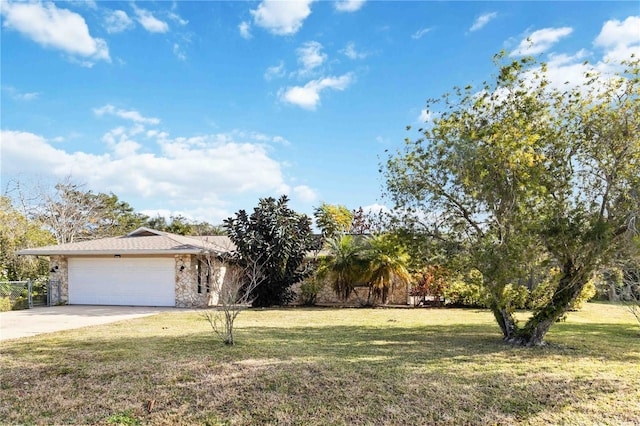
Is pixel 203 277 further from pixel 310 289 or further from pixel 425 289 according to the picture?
pixel 425 289

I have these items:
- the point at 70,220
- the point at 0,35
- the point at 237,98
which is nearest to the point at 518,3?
the point at 237,98

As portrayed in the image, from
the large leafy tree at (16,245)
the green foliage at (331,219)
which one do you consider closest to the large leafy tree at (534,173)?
the green foliage at (331,219)

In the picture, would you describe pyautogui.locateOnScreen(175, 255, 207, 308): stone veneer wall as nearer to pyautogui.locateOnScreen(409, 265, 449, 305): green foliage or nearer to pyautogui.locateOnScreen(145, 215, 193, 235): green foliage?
pyautogui.locateOnScreen(409, 265, 449, 305): green foliage

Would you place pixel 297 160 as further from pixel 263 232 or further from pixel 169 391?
pixel 169 391

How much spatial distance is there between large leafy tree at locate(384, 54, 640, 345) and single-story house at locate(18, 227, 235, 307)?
1174 centimetres

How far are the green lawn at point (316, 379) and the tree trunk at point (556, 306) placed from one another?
0.37 meters

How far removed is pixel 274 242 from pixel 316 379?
11.5 meters

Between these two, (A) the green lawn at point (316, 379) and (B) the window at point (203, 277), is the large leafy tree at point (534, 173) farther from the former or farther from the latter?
(B) the window at point (203, 277)

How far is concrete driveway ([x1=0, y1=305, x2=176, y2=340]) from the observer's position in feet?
36.4

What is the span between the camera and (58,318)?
44.9 ft

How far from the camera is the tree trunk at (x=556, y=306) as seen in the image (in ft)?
27.6

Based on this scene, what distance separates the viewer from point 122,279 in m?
18.5

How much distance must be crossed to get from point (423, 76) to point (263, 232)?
8.94 m

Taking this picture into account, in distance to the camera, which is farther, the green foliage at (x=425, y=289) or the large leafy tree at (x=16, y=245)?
the large leafy tree at (x=16, y=245)
